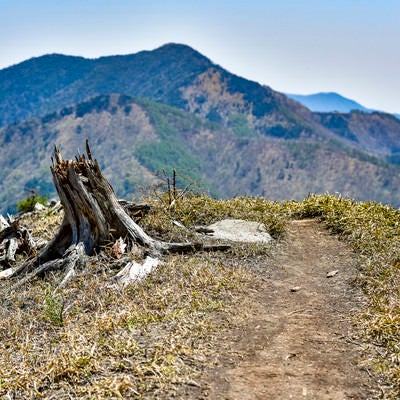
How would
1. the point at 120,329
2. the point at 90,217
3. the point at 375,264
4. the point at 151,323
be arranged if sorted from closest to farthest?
the point at 120,329 < the point at 151,323 < the point at 375,264 < the point at 90,217

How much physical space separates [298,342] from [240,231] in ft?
20.3

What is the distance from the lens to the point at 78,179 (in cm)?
1128

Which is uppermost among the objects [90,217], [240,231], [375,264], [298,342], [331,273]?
[90,217]

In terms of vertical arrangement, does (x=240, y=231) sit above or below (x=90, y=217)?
below

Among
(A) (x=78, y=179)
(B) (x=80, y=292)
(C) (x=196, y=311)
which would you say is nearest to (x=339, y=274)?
(C) (x=196, y=311)

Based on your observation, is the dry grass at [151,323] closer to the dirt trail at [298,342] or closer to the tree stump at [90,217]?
the dirt trail at [298,342]

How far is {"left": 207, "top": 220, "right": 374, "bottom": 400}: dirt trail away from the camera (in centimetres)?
589

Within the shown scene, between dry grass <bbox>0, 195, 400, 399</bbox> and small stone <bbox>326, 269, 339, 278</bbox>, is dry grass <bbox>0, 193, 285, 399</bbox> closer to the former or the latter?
dry grass <bbox>0, 195, 400, 399</bbox>

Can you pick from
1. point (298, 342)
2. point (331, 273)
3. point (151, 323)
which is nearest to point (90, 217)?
point (151, 323)

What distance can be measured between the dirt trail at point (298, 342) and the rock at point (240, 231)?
148cm

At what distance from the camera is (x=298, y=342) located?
7180 mm

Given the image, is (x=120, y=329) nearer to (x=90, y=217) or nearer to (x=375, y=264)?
(x=90, y=217)

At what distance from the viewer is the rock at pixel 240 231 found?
12695 mm

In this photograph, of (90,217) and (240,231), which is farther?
(240,231)
